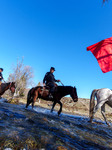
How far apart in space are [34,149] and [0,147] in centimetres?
50

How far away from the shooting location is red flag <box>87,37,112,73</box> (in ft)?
21.7

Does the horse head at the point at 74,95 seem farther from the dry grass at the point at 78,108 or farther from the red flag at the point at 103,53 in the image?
the dry grass at the point at 78,108

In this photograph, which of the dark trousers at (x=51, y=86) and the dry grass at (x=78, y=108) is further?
the dry grass at (x=78, y=108)

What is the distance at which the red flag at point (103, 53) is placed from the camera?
6.61 meters

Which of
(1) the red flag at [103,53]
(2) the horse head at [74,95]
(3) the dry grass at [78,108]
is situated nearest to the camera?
(1) the red flag at [103,53]

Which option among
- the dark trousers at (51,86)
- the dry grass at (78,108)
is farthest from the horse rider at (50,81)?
the dry grass at (78,108)

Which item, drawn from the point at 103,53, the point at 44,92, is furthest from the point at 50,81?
the point at 103,53

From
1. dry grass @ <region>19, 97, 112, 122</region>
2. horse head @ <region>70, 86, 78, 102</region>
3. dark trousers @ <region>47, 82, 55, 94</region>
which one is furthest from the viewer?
dry grass @ <region>19, 97, 112, 122</region>

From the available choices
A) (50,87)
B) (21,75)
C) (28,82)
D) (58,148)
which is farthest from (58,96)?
(28,82)

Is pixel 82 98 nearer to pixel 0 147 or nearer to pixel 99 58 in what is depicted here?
pixel 99 58

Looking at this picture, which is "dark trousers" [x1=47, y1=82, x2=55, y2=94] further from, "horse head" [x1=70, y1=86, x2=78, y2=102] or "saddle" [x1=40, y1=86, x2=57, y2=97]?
"horse head" [x1=70, y1=86, x2=78, y2=102]

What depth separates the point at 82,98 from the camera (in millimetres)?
31938

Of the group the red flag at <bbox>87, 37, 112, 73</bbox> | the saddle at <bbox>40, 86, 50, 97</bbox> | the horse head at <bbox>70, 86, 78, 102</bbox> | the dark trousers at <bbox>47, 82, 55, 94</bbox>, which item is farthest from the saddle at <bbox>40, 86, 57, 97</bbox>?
the red flag at <bbox>87, 37, 112, 73</bbox>

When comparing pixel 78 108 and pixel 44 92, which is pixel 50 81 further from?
pixel 78 108
